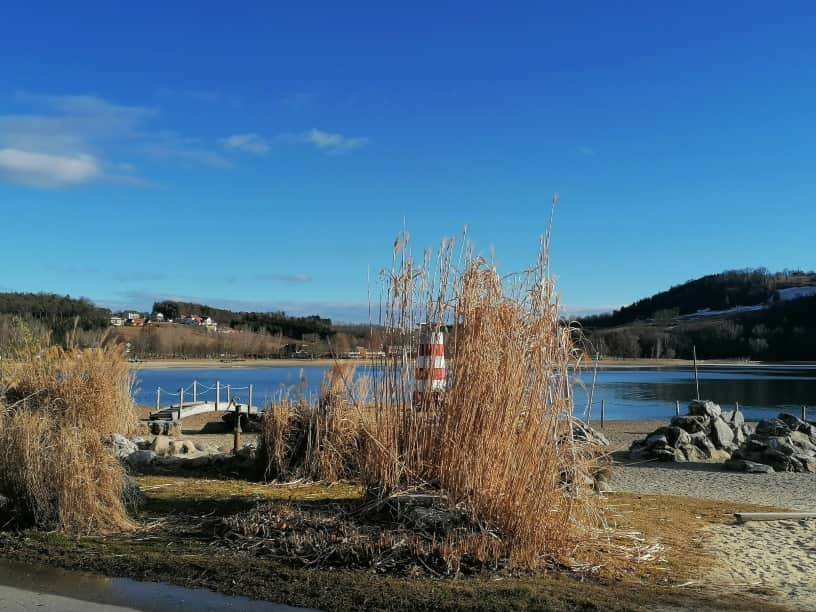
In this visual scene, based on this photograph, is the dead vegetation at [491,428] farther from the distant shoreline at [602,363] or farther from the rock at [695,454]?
the distant shoreline at [602,363]

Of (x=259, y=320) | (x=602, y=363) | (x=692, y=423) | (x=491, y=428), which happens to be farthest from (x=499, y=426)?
(x=259, y=320)

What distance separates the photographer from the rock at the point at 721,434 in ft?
60.2

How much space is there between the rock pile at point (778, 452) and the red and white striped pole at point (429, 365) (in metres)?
10.7

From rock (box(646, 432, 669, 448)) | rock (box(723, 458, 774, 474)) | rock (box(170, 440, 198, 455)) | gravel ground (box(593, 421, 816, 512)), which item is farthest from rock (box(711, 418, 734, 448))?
rock (box(170, 440, 198, 455))

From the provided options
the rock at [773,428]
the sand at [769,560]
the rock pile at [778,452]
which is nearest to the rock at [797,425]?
the rock pile at [778,452]

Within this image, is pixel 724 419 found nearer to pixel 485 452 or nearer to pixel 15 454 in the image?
pixel 485 452

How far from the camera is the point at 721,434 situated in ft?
60.8

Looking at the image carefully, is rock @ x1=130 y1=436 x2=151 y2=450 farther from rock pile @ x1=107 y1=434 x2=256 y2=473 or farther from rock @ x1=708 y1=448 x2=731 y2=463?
rock @ x1=708 y1=448 x2=731 y2=463

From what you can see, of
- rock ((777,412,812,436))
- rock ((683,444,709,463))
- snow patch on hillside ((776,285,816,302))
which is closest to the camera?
rock ((683,444,709,463))

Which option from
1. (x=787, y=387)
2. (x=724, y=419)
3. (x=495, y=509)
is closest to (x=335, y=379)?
(x=495, y=509)

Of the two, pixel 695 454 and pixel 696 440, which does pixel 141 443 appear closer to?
pixel 695 454

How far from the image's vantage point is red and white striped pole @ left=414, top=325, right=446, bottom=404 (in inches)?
306

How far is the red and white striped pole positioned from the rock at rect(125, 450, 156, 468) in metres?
6.27

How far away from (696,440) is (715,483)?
13.4 ft
